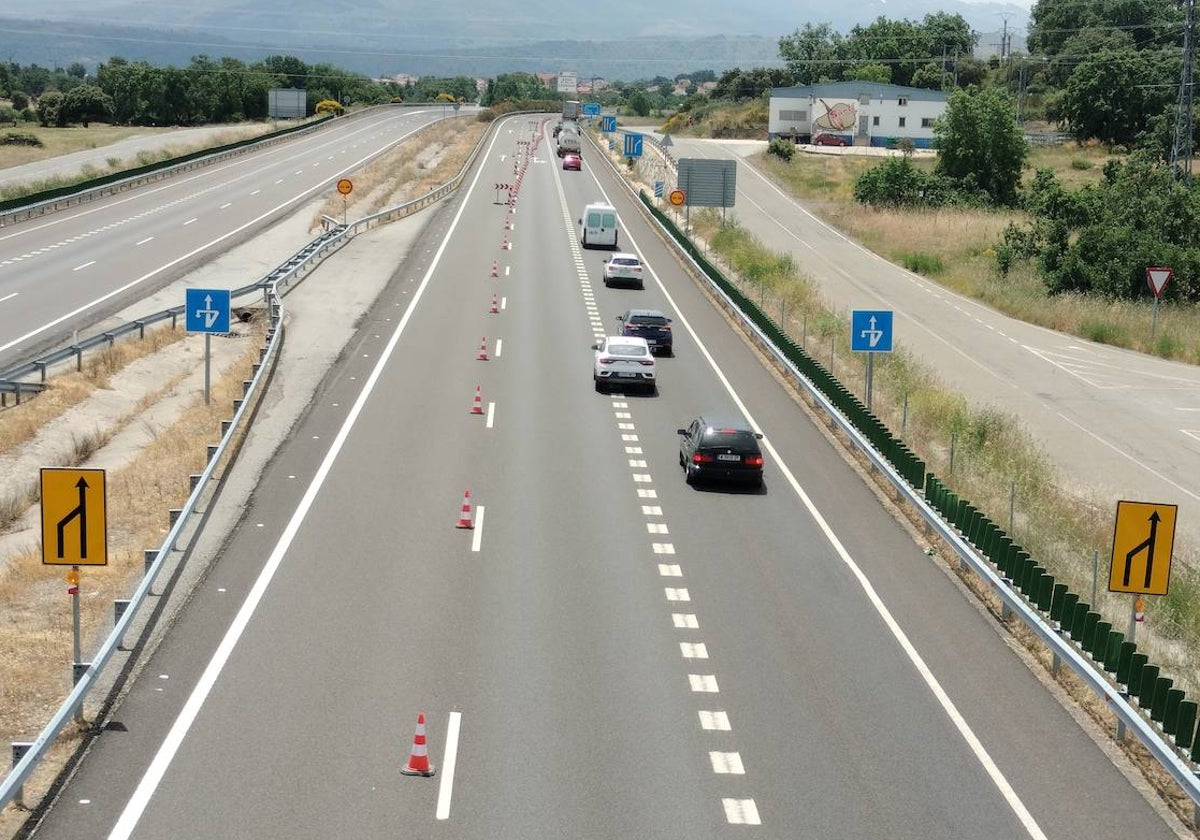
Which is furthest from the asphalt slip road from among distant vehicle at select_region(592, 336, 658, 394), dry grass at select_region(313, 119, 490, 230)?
dry grass at select_region(313, 119, 490, 230)

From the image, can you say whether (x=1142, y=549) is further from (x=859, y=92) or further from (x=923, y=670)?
(x=859, y=92)

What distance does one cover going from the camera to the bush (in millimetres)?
120062

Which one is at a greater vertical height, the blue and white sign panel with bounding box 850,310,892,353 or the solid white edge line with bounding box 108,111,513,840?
the blue and white sign panel with bounding box 850,310,892,353

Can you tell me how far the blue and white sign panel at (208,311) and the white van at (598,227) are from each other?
3432 centimetres

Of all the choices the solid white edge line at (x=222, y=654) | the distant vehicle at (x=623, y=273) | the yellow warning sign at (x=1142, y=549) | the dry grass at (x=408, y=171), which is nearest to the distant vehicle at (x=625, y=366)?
the solid white edge line at (x=222, y=654)

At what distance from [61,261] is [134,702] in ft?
149

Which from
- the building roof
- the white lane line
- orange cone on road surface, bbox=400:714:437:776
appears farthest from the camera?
the building roof

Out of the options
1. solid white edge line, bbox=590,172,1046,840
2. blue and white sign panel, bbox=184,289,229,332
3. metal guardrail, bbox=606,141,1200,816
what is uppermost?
blue and white sign panel, bbox=184,289,229,332

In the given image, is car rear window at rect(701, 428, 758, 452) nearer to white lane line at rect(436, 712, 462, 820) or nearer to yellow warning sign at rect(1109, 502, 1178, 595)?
A: yellow warning sign at rect(1109, 502, 1178, 595)

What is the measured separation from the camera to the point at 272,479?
1023 inches

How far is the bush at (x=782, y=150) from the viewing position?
394 feet

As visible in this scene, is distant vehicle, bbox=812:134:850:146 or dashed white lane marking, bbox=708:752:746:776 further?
distant vehicle, bbox=812:134:850:146

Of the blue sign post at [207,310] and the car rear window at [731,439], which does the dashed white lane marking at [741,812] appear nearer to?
the car rear window at [731,439]

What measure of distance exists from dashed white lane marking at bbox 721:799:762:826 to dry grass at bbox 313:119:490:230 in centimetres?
5315
